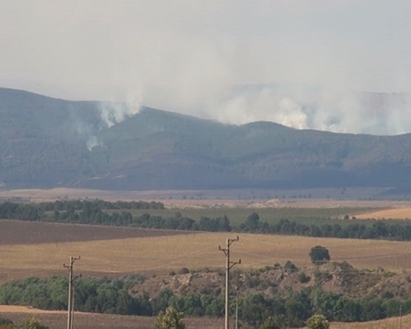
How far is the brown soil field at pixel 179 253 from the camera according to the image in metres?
101

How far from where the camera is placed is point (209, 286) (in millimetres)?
90000

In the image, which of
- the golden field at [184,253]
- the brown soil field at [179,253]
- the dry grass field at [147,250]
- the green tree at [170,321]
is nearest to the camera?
the green tree at [170,321]

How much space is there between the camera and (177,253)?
111 meters

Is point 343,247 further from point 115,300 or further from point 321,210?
point 321,210

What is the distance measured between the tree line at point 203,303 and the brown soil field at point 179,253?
11050mm

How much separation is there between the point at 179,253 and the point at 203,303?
27771 mm

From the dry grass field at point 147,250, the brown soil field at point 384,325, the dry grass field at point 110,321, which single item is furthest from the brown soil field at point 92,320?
the dry grass field at point 147,250

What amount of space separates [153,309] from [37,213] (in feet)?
223

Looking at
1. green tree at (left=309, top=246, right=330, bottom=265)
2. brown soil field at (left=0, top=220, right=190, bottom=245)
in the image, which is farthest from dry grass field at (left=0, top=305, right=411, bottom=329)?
brown soil field at (left=0, top=220, right=190, bottom=245)

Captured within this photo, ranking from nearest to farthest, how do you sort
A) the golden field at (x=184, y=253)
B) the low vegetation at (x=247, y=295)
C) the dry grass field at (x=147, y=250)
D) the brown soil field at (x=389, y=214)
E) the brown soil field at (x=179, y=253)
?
the low vegetation at (x=247, y=295), the brown soil field at (x=179, y=253), the dry grass field at (x=147, y=250), the golden field at (x=184, y=253), the brown soil field at (x=389, y=214)

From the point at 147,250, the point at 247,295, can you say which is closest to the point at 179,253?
the point at 147,250

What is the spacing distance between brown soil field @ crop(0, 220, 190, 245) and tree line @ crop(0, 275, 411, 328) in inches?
1305

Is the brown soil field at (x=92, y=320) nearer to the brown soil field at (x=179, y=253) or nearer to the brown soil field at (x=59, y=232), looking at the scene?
the brown soil field at (x=179, y=253)

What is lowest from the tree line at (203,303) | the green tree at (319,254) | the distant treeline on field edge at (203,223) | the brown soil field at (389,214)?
the tree line at (203,303)
